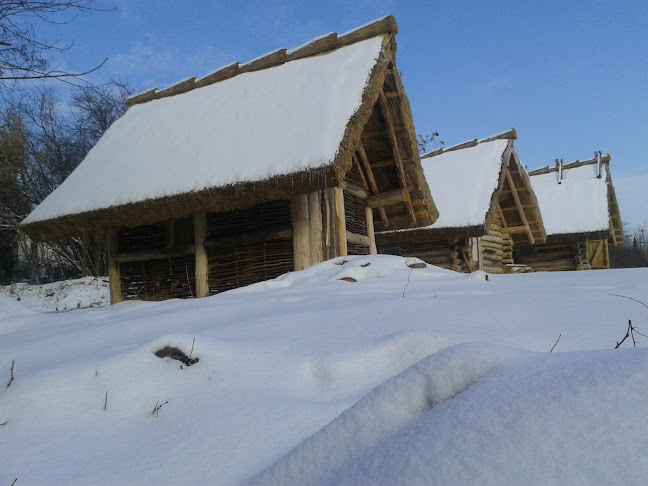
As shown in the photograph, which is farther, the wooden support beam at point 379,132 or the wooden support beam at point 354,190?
the wooden support beam at point 379,132

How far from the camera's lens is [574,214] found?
16578mm

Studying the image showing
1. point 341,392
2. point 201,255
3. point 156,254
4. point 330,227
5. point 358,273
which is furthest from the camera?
point 156,254

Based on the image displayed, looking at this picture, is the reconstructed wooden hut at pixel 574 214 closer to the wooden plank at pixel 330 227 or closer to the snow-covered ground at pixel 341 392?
the wooden plank at pixel 330 227

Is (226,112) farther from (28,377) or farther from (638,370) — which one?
(638,370)

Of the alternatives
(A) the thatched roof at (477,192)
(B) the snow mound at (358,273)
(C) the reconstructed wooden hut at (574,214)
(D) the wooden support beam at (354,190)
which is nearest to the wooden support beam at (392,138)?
(D) the wooden support beam at (354,190)

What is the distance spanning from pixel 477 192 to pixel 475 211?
644mm

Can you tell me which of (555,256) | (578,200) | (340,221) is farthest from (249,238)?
(578,200)

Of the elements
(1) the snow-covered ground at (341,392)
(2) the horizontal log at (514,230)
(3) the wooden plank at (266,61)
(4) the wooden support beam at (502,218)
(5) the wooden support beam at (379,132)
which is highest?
(3) the wooden plank at (266,61)

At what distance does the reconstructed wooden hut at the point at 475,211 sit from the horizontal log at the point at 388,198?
2703 millimetres

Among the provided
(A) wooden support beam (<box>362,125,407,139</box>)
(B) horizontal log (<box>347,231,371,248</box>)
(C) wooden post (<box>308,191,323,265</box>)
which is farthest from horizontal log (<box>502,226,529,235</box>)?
(C) wooden post (<box>308,191,323,265</box>)

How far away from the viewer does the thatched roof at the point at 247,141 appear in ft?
18.9

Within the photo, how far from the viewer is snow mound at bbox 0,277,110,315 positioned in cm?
1294

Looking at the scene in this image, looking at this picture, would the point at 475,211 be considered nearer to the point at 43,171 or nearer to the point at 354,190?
the point at 354,190

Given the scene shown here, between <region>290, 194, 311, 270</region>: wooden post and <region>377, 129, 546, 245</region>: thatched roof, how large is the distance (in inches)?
196
